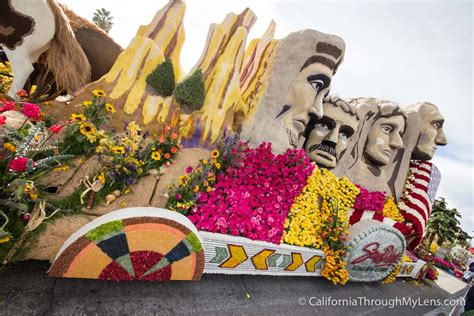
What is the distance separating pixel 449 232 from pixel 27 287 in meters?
19.3

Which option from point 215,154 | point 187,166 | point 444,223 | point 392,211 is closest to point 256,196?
point 215,154

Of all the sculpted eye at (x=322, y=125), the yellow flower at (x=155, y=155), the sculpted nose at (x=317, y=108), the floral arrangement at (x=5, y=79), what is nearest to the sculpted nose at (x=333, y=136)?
the sculpted eye at (x=322, y=125)

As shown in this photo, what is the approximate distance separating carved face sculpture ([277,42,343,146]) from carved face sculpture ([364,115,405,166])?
3.02 meters

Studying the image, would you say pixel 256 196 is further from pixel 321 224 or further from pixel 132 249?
pixel 132 249

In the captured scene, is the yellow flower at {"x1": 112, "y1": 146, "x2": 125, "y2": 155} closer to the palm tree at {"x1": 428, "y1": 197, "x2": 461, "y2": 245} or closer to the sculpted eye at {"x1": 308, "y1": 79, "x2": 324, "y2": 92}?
the sculpted eye at {"x1": 308, "y1": 79, "x2": 324, "y2": 92}

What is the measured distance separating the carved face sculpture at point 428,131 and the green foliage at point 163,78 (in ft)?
27.5

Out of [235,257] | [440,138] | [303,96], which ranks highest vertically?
[440,138]

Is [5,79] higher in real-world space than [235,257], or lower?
higher

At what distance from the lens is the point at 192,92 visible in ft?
13.4

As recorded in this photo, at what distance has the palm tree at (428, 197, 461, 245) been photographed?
45.1 feet

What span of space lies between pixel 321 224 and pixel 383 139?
4.24m

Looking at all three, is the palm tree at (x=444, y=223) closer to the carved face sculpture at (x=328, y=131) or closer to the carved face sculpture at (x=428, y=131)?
the carved face sculpture at (x=428, y=131)

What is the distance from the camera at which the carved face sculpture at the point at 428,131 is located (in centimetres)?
771

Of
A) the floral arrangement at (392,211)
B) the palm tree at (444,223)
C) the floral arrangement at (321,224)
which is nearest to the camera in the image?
the floral arrangement at (321,224)
